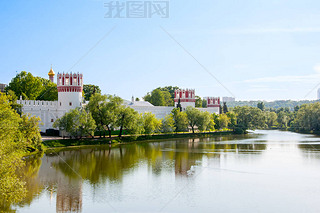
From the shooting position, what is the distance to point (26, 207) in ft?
48.7

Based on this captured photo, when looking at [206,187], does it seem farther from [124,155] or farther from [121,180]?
[124,155]

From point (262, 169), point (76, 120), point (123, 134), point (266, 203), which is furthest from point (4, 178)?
point (123, 134)

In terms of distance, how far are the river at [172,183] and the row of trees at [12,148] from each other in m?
1.08

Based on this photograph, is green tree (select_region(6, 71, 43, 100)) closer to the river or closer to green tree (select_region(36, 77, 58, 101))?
green tree (select_region(36, 77, 58, 101))

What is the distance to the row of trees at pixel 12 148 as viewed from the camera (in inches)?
535

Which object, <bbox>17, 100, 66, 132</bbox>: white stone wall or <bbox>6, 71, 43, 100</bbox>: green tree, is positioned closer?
<bbox>17, 100, 66, 132</bbox>: white stone wall

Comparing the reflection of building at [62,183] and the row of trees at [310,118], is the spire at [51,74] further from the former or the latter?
the row of trees at [310,118]

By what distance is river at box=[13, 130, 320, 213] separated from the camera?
15086mm

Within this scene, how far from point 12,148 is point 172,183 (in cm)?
853

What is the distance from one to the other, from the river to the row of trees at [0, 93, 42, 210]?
1081 millimetres

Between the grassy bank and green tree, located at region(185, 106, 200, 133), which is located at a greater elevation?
green tree, located at region(185, 106, 200, 133)

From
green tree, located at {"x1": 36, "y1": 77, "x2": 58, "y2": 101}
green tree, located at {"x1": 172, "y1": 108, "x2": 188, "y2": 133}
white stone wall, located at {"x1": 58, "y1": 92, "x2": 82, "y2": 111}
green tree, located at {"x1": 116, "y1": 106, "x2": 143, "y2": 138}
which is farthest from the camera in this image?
green tree, located at {"x1": 172, "y1": 108, "x2": 188, "y2": 133}

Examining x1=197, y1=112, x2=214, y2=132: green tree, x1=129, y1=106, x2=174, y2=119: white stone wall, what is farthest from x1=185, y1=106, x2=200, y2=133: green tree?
x1=129, y1=106, x2=174, y2=119: white stone wall

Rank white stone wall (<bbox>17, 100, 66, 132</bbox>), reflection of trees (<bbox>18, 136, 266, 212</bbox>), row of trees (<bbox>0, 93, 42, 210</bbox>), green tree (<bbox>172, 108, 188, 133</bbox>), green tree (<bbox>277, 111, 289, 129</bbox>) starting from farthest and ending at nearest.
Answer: green tree (<bbox>277, 111, 289, 129</bbox>) → green tree (<bbox>172, 108, 188, 133</bbox>) → white stone wall (<bbox>17, 100, 66, 132</bbox>) → reflection of trees (<bbox>18, 136, 266, 212</bbox>) → row of trees (<bbox>0, 93, 42, 210</bbox>)
